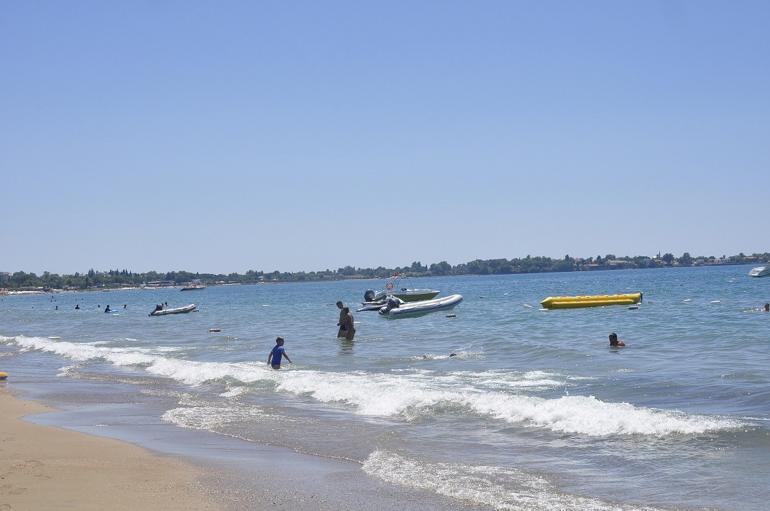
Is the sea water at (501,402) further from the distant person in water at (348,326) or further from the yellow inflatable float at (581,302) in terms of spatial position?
the yellow inflatable float at (581,302)

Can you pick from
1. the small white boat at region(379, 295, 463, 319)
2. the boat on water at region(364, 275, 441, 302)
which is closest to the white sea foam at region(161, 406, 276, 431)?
the small white boat at region(379, 295, 463, 319)

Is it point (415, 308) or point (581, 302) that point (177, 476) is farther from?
point (581, 302)

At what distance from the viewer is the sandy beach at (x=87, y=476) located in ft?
27.7

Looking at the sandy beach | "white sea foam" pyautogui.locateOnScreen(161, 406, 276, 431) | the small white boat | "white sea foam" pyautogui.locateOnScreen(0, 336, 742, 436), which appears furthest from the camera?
the small white boat

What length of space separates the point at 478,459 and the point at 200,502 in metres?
3.94

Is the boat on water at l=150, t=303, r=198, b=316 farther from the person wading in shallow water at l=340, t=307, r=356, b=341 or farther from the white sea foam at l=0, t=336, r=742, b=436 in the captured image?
the white sea foam at l=0, t=336, r=742, b=436

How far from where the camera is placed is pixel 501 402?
14891 mm

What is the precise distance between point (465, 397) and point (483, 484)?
628 cm

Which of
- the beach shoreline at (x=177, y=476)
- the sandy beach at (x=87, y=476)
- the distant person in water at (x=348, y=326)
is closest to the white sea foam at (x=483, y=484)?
the beach shoreline at (x=177, y=476)

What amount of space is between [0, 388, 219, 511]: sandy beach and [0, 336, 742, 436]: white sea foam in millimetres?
5296

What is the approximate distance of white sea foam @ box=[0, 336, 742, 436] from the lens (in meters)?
12.8

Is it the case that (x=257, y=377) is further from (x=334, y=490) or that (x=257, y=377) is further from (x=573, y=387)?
(x=334, y=490)

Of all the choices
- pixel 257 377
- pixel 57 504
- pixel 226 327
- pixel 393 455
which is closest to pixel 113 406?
pixel 257 377

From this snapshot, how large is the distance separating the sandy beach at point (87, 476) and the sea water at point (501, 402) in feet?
6.91
